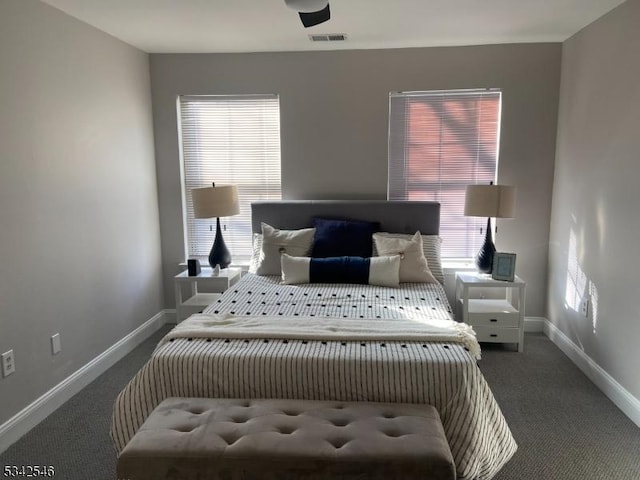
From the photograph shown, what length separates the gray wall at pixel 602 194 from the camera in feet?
8.66

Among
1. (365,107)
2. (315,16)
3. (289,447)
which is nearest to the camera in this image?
(289,447)

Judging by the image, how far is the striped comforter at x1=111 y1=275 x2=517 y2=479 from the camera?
6.34 feet

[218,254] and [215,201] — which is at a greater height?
[215,201]

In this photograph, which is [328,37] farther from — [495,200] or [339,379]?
[339,379]

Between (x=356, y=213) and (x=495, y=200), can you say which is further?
(x=356, y=213)

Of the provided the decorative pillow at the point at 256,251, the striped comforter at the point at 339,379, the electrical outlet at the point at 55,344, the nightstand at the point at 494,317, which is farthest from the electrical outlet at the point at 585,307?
the electrical outlet at the point at 55,344

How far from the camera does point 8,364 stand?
7.90ft

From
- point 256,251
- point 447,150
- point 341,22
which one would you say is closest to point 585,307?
point 447,150

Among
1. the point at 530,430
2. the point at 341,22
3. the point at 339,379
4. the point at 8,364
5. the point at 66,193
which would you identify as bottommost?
the point at 530,430

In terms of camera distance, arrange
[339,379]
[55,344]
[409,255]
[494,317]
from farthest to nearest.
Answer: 1. [494,317]
2. [409,255]
3. [55,344]
4. [339,379]

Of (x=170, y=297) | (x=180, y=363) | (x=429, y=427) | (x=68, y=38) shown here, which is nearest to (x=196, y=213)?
(x=170, y=297)

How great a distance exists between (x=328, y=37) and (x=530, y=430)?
3.03 metres

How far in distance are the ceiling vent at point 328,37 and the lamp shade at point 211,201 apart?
1.37 metres

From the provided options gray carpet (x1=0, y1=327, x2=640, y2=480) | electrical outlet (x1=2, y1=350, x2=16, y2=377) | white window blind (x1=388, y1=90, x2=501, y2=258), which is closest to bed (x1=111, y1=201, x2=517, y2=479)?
gray carpet (x1=0, y1=327, x2=640, y2=480)
